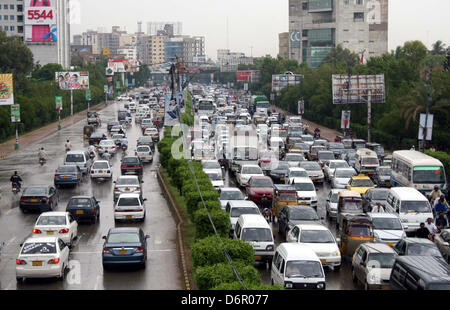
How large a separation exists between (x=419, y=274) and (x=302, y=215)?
12.2 meters

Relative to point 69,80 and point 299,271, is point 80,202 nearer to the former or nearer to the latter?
point 299,271

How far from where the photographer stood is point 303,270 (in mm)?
18672

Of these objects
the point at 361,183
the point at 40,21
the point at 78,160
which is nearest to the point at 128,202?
the point at 361,183

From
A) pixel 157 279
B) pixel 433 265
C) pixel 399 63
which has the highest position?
pixel 399 63

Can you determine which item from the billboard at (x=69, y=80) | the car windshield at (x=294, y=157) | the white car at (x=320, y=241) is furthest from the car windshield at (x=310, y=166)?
the billboard at (x=69, y=80)

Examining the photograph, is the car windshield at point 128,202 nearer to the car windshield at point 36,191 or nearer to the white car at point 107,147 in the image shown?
the car windshield at point 36,191

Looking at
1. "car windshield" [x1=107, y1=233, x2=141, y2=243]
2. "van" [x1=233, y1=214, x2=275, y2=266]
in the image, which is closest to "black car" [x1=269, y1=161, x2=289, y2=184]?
"van" [x1=233, y1=214, x2=275, y2=266]

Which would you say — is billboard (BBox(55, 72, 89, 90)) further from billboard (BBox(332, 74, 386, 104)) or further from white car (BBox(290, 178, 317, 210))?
white car (BBox(290, 178, 317, 210))

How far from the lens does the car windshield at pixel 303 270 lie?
1856cm

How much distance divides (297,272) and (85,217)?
1384 centimetres

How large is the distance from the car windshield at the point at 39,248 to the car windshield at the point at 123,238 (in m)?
1.98

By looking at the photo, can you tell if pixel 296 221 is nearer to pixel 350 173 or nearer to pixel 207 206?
pixel 207 206

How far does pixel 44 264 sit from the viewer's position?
2033cm
